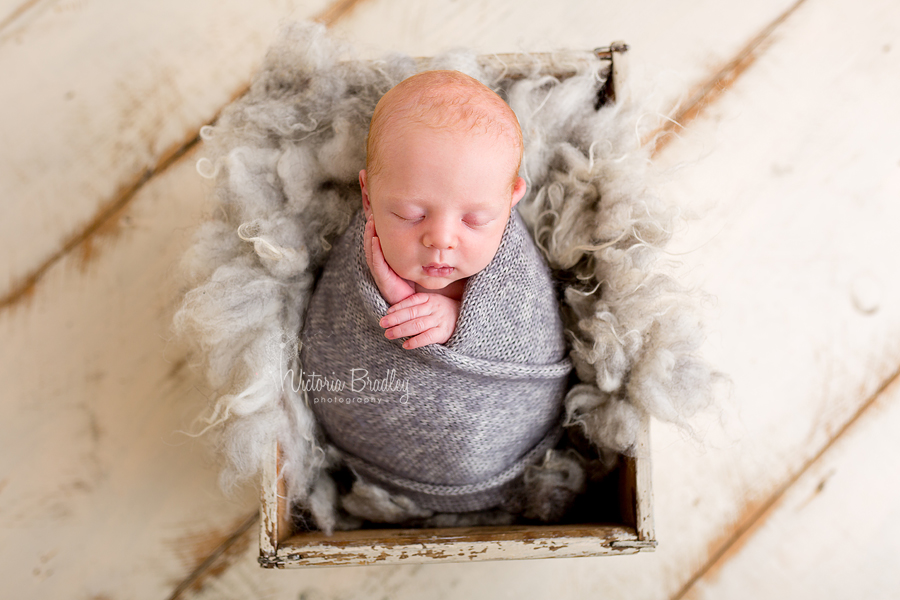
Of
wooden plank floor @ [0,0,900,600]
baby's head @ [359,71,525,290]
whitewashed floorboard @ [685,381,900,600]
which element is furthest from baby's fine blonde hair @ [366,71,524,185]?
whitewashed floorboard @ [685,381,900,600]

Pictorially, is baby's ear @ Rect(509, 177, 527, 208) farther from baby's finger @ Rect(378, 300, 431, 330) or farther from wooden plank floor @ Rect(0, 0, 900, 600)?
wooden plank floor @ Rect(0, 0, 900, 600)

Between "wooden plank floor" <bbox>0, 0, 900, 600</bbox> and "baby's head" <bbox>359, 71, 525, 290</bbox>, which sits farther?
"wooden plank floor" <bbox>0, 0, 900, 600</bbox>

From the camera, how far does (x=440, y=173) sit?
0.58m

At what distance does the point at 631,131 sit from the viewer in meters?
0.75

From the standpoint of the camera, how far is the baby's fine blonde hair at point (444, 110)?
59 centimetres

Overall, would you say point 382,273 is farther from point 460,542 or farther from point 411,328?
point 460,542

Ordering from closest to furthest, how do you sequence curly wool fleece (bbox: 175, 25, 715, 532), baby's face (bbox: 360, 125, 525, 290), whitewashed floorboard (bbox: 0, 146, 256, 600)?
baby's face (bbox: 360, 125, 525, 290) < curly wool fleece (bbox: 175, 25, 715, 532) < whitewashed floorboard (bbox: 0, 146, 256, 600)

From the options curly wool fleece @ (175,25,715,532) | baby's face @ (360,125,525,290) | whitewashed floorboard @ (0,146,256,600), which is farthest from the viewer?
whitewashed floorboard @ (0,146,256,600)

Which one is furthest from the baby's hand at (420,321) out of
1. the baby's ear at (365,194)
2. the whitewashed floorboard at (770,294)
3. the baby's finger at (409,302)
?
the whitewashed floorboard at (770,294)

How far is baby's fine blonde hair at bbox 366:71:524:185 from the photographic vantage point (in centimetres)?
59

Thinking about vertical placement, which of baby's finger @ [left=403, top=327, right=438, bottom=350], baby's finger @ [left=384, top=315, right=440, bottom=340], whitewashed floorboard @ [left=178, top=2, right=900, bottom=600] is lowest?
whitewashed floorboard @ [left=178, top=2, right=900, bottom=600]

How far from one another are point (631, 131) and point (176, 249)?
68 centimetres

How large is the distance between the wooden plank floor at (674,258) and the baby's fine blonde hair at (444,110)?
1.15ft

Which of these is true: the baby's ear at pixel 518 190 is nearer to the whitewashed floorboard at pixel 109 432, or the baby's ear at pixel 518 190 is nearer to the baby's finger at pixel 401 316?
the baby's finger at pixel 401 316
